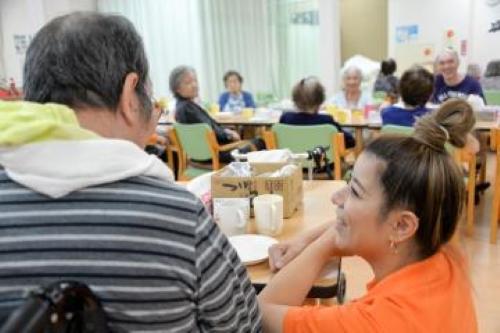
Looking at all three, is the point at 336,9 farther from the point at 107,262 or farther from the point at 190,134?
the point at 107,262

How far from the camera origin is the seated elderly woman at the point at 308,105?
340 cm

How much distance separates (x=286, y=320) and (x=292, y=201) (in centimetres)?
63

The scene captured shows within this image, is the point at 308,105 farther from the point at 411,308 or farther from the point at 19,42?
the point at 19,42

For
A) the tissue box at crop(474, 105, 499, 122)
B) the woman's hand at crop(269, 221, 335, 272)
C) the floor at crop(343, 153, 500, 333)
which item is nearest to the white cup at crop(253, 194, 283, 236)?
the woman's hand at crop(269, 221, 335, 272)

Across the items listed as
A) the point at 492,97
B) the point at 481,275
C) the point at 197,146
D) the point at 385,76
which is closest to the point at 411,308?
the point at 481,275

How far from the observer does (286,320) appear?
0.99 m

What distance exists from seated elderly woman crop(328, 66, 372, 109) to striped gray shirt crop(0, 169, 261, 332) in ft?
13.2

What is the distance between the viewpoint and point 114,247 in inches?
26.7

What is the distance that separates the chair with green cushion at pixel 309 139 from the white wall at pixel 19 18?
4099mm

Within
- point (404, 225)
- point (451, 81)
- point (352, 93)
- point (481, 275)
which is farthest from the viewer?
point (352, 93)

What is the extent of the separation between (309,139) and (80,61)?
8.45ft

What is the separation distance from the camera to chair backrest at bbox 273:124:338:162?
3.23 m

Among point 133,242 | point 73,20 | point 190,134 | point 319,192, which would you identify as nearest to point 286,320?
point 133,242

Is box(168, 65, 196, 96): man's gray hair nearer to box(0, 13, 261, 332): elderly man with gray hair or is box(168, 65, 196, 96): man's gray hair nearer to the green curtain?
the green curtain
